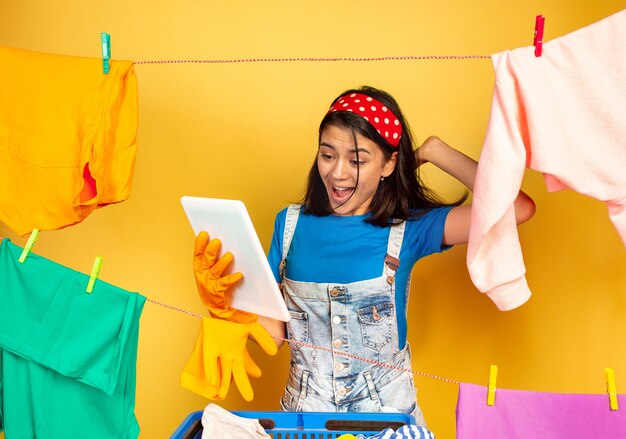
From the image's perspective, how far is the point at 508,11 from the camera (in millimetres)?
1856

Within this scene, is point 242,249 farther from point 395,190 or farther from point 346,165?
point 395,190

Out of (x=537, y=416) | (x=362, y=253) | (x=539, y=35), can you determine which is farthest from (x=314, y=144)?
(x=537, y=416)

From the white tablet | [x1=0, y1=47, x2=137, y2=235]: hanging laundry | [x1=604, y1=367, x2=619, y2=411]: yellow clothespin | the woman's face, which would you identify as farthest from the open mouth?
[x1=604, y1=367, x2=619, y2=411]: yellow clothespin

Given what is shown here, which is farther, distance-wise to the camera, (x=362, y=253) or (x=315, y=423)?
(x=362, y=253)

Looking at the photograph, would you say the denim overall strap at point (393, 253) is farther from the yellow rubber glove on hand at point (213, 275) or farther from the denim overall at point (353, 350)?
the yellow rubber glove on hand at point (213, 275)

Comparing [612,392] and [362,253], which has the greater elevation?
[362,253]

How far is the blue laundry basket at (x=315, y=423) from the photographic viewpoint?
1174mm

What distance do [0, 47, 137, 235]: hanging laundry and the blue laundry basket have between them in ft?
1.54

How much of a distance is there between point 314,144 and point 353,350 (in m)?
0.71

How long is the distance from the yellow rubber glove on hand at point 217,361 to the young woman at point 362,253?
0.89 feet

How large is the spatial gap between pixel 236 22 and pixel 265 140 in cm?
34

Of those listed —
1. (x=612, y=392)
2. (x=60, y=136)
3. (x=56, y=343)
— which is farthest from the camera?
(x=60, y=136)

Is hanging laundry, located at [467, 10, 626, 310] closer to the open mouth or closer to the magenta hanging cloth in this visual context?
the magenta hanging cloth

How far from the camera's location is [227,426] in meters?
1.17
